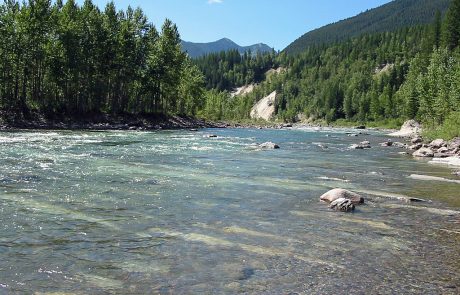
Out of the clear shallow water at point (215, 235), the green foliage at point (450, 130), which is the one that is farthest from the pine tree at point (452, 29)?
the clear shallow water at point (215, 235)

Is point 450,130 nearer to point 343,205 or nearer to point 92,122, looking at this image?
point 343,205

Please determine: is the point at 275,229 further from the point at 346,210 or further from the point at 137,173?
the point at 137,173

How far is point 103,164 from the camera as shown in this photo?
25828 millimetres

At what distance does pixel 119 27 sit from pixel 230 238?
78.0 metres

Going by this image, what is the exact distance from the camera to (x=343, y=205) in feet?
50.6

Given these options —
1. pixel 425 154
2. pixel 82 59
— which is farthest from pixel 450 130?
pixel 82 59

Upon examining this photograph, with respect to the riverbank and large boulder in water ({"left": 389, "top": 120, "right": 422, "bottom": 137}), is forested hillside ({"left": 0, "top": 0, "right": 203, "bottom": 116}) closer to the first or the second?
the riverbank

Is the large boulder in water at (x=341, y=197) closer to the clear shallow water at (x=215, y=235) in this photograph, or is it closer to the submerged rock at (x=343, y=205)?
the clear shallow water at (x=215, y=235)

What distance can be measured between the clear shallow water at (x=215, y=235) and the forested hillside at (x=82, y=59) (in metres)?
52.4

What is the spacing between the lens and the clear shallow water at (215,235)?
866 cm

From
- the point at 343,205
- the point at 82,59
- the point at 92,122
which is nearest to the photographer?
the point at 343,205

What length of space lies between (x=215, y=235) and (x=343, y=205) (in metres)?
5.70

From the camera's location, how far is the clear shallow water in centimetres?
866

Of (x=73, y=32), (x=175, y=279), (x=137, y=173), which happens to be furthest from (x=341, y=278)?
(x=73, y=32)
